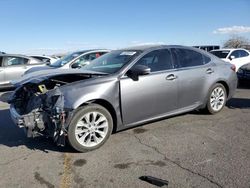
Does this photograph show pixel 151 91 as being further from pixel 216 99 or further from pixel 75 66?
pixel 75 66

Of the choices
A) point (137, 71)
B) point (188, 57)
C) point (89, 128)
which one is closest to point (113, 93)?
point (137, 71)

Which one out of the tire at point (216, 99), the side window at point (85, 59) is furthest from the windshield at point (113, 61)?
the side window at point (85, 59)

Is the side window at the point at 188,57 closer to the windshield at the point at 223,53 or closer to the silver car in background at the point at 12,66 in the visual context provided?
the silver car in background at the point at 12,66

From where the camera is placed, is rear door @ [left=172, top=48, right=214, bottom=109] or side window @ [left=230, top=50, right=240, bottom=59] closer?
rear door @ [left=172, top=48, right=214, bottom=109]

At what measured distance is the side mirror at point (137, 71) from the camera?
5.04 metres

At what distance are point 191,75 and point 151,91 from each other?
1086 millimetres

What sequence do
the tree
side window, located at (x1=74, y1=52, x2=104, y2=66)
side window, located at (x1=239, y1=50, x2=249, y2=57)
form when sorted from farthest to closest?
1. the tree
2. side window, located at (x1=239, y1=50, x2=249, y2=57)
3. side window, located at (x1=74, y1=52, x2=104, y2=66)

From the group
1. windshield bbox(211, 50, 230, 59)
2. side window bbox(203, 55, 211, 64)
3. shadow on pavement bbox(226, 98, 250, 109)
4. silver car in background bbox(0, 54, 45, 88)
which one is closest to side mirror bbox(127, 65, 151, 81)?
side window bbox(203, 55, 211, 64)

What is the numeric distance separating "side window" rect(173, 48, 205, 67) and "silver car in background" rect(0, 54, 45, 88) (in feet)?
23.7

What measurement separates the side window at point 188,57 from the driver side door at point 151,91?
22 centimetres

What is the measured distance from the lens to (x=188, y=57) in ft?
20.0

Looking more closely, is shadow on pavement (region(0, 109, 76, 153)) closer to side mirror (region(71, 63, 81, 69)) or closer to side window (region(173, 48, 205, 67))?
side window (region(173, 48, 205, 67))

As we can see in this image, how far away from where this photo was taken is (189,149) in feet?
15.1

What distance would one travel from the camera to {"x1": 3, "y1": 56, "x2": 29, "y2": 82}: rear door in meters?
11.3
